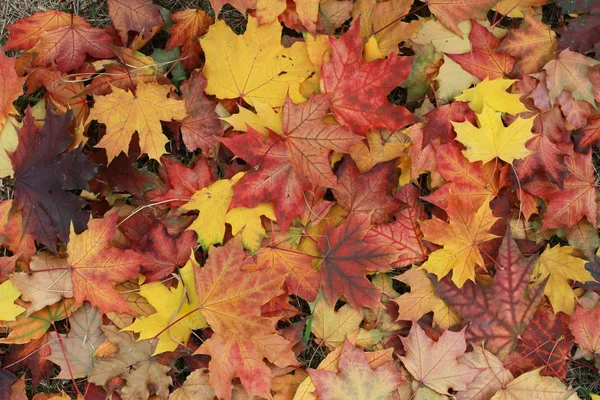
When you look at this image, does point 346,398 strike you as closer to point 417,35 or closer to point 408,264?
point 408,264

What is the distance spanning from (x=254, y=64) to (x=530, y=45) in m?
0.94

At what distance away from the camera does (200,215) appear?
1749 millimetres

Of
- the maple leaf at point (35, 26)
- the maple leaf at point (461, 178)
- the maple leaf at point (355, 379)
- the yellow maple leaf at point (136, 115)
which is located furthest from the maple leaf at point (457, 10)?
the maple leaf at point (35, 26)

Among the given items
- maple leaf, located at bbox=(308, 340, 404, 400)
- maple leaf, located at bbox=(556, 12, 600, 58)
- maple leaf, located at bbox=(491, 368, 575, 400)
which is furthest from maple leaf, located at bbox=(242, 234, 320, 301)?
maple leaf, located at bbox=(556, 12, 600, 58)

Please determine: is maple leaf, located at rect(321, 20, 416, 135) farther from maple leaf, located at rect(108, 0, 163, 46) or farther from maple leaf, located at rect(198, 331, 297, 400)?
maple leaf, located at rect(198, 331, 297, 400)

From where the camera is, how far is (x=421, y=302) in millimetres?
1767

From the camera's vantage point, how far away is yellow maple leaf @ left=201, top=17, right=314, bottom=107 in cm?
171

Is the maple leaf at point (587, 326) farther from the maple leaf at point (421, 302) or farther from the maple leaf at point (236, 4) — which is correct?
the maple leaf at point (236, 4)

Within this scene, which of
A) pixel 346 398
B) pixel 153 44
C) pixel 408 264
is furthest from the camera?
pixel 153 44

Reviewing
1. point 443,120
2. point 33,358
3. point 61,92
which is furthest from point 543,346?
point 61,92

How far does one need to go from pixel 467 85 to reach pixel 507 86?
128 mm

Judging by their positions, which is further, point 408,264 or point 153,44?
point 153,44

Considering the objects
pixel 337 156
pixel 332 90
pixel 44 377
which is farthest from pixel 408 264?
pixel 44 377

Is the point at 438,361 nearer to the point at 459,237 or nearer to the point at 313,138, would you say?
the point at 459,237
